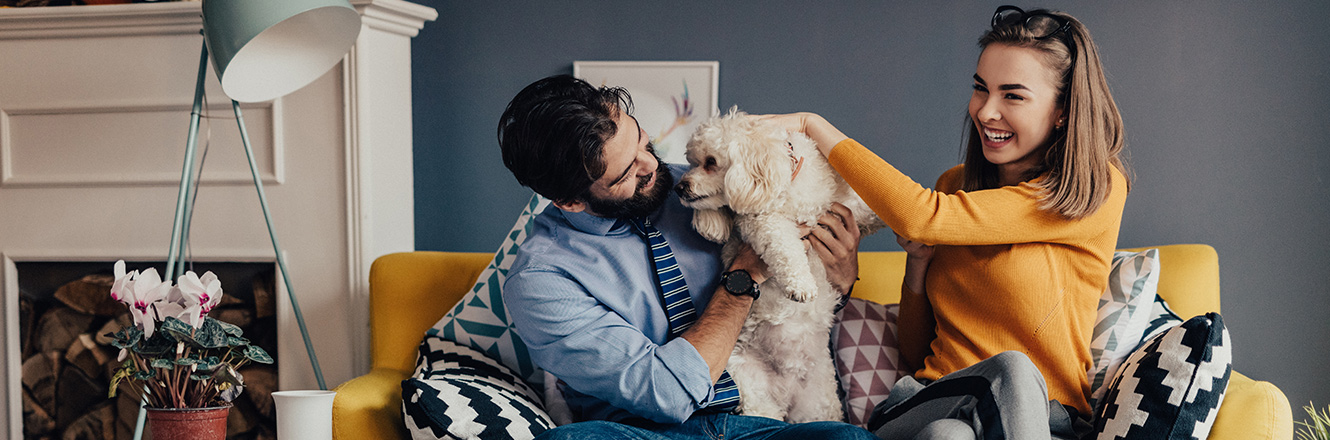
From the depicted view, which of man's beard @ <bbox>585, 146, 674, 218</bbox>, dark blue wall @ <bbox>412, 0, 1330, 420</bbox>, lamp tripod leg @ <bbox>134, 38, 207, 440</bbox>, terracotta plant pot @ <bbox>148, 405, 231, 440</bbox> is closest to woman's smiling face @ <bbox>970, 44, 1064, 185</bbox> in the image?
man's beard @ <bbox>585, 146, 674, 218</bbox>

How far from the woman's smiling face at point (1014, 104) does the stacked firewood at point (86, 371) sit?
2.04 m

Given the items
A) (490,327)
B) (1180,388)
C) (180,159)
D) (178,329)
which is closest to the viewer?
(1180,388)

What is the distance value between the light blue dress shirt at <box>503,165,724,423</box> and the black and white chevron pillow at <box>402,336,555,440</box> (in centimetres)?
11

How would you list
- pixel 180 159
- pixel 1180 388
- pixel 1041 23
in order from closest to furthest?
pixel 1180 388 < pixel 1041 23 < pixel 180 159

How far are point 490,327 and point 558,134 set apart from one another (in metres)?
0.59

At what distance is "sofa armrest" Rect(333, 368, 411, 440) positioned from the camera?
5.09 feet

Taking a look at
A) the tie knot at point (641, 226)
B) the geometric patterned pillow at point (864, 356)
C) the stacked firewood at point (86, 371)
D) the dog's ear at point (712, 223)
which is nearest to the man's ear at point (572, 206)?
the tie knot at point (641, 226)

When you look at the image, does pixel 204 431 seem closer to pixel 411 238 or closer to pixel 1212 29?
pixel 411 238

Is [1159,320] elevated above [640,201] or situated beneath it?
situated beneath

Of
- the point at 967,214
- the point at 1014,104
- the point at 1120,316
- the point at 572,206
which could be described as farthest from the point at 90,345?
the point at 1120,316

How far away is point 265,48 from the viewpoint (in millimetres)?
1883

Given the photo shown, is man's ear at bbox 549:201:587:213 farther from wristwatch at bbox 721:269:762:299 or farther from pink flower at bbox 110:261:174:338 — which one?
pink flower at bbox 110:261:174:338

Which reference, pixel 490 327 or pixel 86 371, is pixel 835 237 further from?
pixel 86 371

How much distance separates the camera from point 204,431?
1.65 meters
